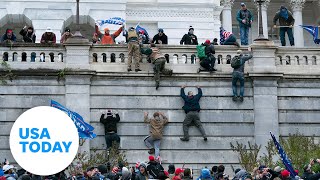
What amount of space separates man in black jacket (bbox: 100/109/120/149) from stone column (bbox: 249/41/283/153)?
5343 mm

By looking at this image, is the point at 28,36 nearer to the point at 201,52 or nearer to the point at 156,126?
the point at 156,126

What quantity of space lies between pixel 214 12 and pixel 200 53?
59.8ft

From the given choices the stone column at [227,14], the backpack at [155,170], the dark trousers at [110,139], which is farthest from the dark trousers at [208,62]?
the stone column at [227,14]

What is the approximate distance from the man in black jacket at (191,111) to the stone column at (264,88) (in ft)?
7.29

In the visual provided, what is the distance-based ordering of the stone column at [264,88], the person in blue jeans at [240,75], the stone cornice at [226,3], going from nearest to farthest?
the person in blue jeans at [240,75] < the stone column at [264,88] < the stone cornice at [226,3]

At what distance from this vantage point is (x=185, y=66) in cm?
3569

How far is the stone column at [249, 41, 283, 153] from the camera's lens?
35.2m

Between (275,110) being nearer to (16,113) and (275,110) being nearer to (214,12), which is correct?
(16,113)

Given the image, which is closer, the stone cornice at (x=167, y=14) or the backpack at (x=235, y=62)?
the backpack at (x=235, y=62)

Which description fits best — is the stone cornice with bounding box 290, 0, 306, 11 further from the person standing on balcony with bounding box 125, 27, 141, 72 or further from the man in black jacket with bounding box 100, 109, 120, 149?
the man in black jacket with bounding box 100, 109, 120, 149

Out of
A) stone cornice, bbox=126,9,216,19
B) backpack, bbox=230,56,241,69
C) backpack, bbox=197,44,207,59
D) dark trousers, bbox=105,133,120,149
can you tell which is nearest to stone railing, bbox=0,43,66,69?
dark trousers, bbox=105,133,120,149

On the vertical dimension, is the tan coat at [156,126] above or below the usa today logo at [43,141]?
above

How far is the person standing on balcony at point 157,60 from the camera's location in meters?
34.9

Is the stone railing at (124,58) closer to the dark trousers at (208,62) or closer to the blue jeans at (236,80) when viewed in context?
the dark trousers at (208,62)
